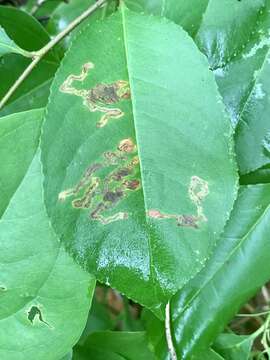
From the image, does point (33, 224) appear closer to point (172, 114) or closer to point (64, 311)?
point (64, 311)

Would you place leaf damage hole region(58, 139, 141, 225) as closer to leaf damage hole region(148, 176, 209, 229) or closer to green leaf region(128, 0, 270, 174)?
leaf damage hole region(148, 176, 209, 229)

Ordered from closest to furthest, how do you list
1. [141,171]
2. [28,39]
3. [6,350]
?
[141,171]
[6,350]
[28,39]

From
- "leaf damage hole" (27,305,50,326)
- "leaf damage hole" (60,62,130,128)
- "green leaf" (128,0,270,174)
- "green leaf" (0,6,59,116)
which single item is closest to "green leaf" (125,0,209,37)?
"green leaf" (128,0,270,174)

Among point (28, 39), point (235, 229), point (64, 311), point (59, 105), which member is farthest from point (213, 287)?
point (28, 39)

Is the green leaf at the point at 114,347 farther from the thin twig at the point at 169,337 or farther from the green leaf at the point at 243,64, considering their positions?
the green leaf at the point at 243,64

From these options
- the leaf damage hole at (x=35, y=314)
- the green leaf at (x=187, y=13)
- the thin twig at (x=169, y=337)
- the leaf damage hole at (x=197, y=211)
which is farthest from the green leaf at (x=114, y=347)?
the green leaf at (x=187, y=13)

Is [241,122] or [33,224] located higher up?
[241,122]

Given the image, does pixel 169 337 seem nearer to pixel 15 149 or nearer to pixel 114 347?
pixel 114 347
